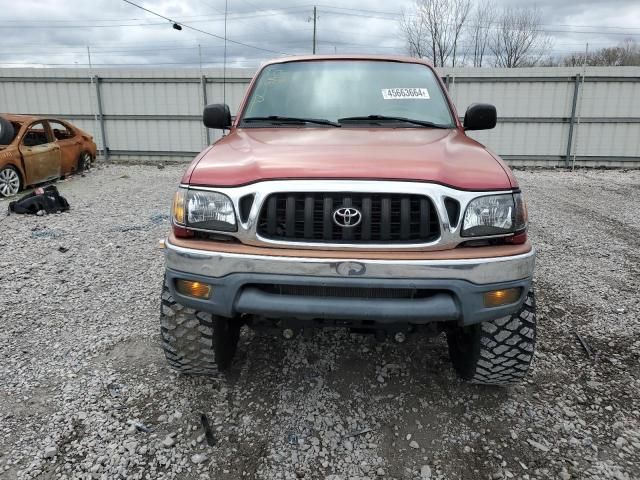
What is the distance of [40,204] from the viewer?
7500mm

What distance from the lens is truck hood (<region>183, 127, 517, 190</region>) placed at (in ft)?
7.14

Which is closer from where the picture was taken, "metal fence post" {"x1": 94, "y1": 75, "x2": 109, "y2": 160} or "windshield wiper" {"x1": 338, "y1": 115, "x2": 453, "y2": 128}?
"windshield wiper" {"x1": 338, "y1": 115, "x2": 453, "y2": 128}

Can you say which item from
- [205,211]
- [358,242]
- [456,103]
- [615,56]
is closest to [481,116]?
[358,242]

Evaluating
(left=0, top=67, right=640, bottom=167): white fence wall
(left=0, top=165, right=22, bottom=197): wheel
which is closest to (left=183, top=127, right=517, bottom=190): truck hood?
(left=0, top=165, right=22, bottom=197): wheel

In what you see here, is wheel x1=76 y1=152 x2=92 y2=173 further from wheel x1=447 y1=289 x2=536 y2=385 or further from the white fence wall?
wheel x1=447 y1=289 x2=536 y2=385

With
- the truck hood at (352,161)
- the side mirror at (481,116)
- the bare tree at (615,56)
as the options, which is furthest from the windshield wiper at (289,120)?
the bare tree at (615,56)

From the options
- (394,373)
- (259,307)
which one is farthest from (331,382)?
(259,307)

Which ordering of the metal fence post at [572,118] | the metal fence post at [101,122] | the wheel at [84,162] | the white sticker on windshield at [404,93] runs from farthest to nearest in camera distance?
the metal fence post at [101,122], the metal fence post at [572,118], the wheel at [84,162], the white sticker on windshield at [404,93]

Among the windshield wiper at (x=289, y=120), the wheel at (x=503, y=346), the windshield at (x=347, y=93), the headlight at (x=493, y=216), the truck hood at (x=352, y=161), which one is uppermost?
the windshield at (x=347, y=93)

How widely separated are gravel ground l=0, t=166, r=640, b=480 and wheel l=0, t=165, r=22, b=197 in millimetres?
4980

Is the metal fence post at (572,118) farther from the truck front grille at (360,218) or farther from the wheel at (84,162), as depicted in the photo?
the truck front grille at (360,218)

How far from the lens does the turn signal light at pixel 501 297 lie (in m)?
2.12

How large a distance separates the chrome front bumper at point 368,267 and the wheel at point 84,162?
10.6 m

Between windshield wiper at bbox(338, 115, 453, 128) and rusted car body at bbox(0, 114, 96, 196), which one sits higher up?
windshield wiper at bbox(338, 115, 453, 128)
